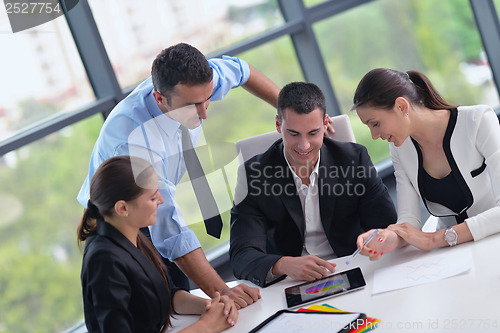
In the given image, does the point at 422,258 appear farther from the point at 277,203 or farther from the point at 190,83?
the point at 190,83

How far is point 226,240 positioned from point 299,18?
1603mm

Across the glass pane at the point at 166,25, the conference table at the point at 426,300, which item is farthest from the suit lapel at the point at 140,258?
the glass pane at the point at 166,25

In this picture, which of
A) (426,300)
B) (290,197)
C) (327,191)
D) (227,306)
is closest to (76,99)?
(290,197)

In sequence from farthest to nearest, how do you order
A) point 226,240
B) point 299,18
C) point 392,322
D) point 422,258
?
point 299,18 → point 226,240 → point 422,258 → point 392,322

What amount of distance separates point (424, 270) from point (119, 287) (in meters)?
0.89

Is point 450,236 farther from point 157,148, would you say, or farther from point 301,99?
point 157,148

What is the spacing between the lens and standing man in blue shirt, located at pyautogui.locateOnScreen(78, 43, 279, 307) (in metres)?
1.98

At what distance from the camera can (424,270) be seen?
167 centimetres

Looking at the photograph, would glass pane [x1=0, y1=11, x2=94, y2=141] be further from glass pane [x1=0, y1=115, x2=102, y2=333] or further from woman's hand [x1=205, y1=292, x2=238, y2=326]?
woman's hand [x1=205, y1=292, x2=238, y2=326]

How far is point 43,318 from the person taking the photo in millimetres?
3062

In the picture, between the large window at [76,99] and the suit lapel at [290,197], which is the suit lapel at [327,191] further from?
the large window at [76,99]

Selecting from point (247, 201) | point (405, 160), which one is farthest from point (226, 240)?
point (405, 160)

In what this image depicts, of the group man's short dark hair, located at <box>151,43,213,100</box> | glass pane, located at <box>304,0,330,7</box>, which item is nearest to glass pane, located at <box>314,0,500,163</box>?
glass pane, located at <box>304,0,330,7</box>

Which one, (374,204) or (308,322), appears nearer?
(308,322)
